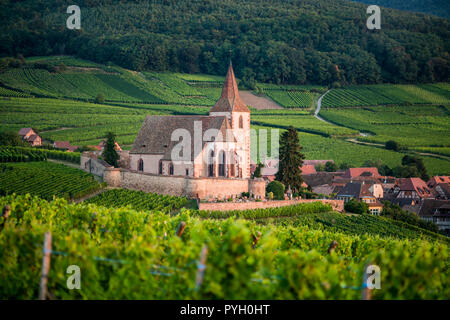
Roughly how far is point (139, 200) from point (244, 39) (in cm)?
10140

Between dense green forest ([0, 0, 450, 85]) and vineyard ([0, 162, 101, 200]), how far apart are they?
68.1m

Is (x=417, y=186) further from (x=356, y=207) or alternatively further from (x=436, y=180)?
(x=356, y=207)

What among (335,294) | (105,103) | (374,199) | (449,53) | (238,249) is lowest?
(374,199)

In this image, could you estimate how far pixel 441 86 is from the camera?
12612 cm

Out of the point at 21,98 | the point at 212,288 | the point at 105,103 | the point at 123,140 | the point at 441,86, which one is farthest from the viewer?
the point at 441,86

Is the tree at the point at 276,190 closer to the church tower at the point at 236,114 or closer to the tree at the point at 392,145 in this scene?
the church tower at the point at 236,114

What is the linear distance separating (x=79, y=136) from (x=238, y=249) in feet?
230

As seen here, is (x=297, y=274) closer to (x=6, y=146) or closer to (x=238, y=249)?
(x=238, y=249)

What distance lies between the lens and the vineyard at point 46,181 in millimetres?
43281

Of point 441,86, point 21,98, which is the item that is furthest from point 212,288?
point 441,86

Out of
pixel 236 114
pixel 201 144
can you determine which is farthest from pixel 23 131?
pixel 201 144

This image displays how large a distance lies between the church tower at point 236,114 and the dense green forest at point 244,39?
62.1 meters

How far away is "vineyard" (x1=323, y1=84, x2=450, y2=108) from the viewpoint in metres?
113

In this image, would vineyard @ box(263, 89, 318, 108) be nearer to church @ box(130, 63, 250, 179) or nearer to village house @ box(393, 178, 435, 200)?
village house @ box(393, 178, 435, 200)
